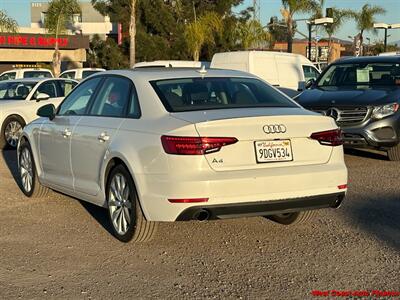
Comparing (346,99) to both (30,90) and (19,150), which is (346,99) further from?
(30,90)

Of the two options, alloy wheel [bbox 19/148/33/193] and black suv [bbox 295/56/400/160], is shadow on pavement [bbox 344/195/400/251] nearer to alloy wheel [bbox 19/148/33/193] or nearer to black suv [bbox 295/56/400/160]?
black suv [bbox 295/56/400/160]

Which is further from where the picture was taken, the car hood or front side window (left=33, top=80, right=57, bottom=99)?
front side window (left=33, top=80, right=57, bottom=99)

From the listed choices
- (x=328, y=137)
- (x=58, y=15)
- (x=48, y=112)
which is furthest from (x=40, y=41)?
(x=328, y=137)

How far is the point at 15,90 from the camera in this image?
45.3 ft

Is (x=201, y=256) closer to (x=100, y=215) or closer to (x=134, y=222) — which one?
(x=134, y=222)

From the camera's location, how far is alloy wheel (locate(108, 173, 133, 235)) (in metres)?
5.54

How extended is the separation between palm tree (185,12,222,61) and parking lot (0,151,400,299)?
31.9 m

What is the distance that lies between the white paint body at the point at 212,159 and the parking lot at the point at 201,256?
1.62 ft

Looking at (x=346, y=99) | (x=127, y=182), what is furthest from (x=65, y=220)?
(x=346, y=99)

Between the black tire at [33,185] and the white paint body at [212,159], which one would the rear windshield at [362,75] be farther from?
the black tire at [33,185]

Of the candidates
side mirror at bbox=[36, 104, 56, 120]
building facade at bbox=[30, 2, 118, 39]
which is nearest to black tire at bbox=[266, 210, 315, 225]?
side mirror at bbox=[36, 104, 56, 120]

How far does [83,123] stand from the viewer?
6.29 meters

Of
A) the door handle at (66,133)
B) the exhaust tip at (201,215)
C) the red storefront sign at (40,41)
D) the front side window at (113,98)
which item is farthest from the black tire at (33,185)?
the red storefront sign at (40,41)

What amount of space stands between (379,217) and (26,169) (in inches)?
168
